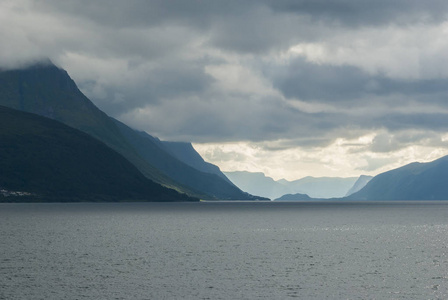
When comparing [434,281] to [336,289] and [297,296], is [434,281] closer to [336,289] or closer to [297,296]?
[336,289]

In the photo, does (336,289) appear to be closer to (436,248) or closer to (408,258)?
(408,258)

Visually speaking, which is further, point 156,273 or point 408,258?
point 408,258

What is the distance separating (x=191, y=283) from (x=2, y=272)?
33840mm

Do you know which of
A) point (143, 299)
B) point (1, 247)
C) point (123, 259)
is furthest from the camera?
point (1, 247)

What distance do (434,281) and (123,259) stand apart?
59.7 meters

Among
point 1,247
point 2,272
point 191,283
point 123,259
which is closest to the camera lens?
point 191,283

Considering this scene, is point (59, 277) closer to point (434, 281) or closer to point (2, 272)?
point (2, 272)

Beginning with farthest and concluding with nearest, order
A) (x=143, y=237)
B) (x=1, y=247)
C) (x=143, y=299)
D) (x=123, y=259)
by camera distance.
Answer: (x=143, y=237), (x=1, y=247), (x=123, y=259), (x=143, y=299)

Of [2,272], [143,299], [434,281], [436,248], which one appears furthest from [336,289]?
[436,248]

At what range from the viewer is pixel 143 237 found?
521 ft

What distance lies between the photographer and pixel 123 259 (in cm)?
10562

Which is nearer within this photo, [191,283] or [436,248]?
[191,283]

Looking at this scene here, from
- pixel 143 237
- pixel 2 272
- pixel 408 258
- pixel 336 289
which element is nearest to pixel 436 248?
pixel 408 258

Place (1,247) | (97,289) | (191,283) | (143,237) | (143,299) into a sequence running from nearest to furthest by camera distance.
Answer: (143,299), (97,289), (191,283), (1,247), (143,237)
